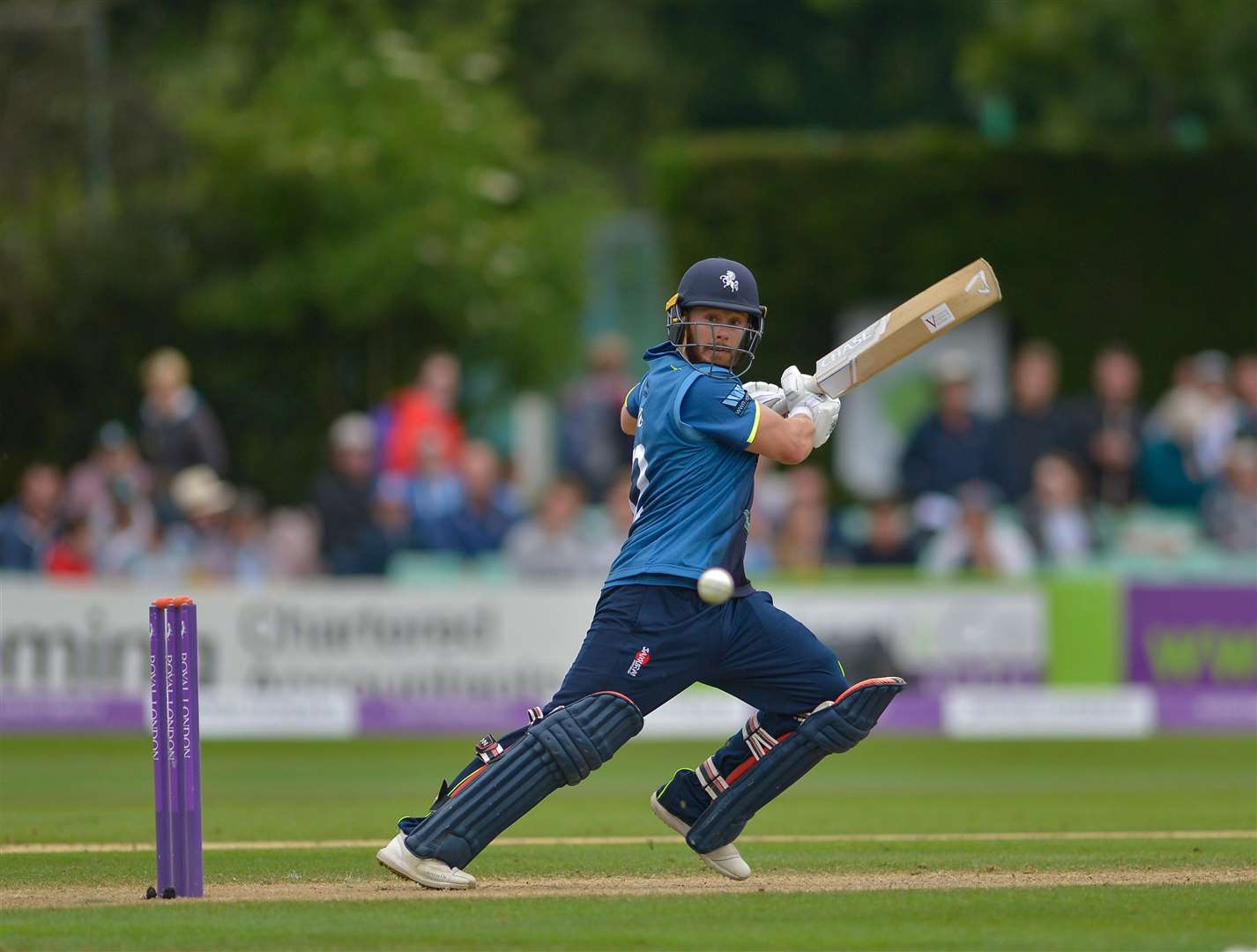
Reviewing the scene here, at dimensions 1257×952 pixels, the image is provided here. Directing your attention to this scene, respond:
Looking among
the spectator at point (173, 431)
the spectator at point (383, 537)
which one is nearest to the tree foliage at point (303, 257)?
the spectator at point (173, 431)

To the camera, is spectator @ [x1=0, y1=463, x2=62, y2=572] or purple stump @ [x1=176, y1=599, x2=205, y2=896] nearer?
purple stump @ [x1=176, y1=599, x2=205, y2=896]

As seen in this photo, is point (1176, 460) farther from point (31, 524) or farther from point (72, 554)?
point (31, 524)

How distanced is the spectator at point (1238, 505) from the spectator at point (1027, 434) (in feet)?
3.67

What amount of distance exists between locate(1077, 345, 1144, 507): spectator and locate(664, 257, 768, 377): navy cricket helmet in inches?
374

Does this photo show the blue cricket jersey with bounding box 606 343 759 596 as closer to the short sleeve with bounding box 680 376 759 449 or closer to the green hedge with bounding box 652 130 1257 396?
the short sleeve with bounding box 680 376 759 449

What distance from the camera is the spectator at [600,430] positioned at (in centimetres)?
1669

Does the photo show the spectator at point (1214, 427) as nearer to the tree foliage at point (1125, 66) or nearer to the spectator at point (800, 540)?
the spectator at point (800, 540)

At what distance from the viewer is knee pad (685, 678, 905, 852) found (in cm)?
700

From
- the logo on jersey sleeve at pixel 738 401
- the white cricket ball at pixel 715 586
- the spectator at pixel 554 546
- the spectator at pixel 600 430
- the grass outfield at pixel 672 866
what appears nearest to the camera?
the grass outfield at pixel 672 866

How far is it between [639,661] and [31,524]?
1055cm

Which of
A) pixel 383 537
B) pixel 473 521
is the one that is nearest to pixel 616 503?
pixel 473 521

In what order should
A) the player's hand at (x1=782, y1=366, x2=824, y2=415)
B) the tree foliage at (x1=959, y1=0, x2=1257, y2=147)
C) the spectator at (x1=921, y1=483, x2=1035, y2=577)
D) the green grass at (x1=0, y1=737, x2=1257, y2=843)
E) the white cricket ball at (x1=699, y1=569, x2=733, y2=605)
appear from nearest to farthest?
the white cricket ball at (x1=699, y1=569, x2=733, y2=605) → the player's hand at (x1=782, y1=366, x2=824, y2=415) → the green grass at (x1=0, y1=737, x2=1257, y2=843) → the spectator at (x1=921, y1=483, x2=1035, y2=577) → the tree foliage at (x1=959, y1=0, x2=1257, y2=147)

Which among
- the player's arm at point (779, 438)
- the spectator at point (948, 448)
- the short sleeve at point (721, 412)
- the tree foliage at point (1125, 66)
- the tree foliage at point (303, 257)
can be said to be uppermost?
the tree foliage at point (1125, 66)

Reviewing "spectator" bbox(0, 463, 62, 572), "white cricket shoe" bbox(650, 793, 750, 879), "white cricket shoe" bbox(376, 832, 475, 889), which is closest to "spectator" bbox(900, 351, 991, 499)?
"spectator" bbox(0, 463, 62, 572)
